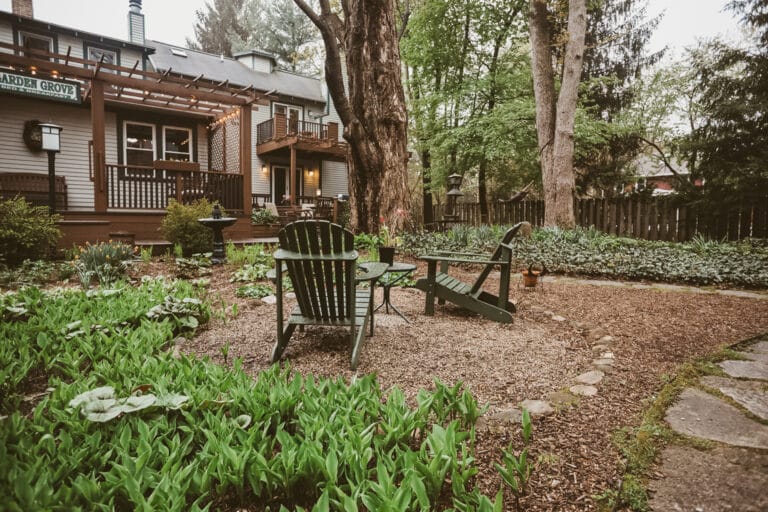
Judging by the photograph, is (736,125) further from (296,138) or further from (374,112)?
(296,138)

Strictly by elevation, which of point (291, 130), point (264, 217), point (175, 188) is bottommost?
point (264, 217)

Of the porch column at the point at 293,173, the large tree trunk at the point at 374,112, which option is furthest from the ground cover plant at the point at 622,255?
the porch column at the point at 293,173

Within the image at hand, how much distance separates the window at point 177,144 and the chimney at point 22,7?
5140 millimetres

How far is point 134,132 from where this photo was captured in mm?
13367

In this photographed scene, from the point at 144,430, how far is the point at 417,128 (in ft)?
56.2

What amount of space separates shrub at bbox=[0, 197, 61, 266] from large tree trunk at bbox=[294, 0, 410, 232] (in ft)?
17.6

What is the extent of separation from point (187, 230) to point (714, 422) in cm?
807

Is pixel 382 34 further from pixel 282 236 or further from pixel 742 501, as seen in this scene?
pixel 742 501

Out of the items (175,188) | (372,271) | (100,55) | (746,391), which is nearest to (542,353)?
(746,391)

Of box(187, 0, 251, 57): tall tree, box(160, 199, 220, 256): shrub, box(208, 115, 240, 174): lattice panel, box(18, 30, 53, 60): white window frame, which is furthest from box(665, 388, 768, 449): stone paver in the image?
box(187, 0, 251, 57): tall tree

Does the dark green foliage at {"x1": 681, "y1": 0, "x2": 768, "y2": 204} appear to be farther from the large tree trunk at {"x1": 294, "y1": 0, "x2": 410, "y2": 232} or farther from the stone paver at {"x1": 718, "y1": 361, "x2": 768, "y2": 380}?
the stone paver at {"x1": 718, "y1": 361, "x2": 768, "y2": 380}

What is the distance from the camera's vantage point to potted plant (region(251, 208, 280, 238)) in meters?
13.2

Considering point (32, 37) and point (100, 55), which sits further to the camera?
point (100, 55)

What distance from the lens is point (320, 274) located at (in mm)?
2807
